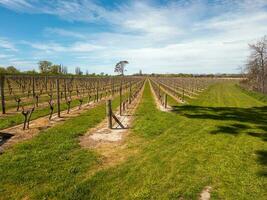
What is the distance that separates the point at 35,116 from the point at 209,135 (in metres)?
10.4

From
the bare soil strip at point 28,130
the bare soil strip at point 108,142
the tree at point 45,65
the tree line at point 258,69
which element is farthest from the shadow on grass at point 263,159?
the tree at point 45,65

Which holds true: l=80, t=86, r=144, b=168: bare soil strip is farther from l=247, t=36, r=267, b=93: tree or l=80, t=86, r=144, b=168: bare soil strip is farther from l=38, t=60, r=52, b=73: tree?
l=38, t=60, r=52, b=73: tree

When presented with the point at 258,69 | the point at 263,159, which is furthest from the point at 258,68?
the point at 263,159

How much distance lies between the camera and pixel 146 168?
703 cm

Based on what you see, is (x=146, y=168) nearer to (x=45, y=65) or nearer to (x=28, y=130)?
(x=28, y=130)

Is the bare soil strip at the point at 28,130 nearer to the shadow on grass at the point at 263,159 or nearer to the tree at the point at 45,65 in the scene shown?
the shadow on grass at the point at 263,159

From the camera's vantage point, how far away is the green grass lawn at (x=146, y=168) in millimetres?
5613

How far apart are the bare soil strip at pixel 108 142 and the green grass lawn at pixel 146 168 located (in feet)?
0.93

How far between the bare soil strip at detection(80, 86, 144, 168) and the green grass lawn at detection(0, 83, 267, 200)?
0.28 metres

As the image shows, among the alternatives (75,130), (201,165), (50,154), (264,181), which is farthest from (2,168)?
(264,181)

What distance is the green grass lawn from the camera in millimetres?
5613

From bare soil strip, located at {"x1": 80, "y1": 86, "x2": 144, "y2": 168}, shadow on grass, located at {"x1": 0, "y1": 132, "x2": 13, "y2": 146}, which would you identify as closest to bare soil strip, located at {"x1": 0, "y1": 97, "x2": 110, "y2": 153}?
shadow on grass, located at {"x1": 0, "y1": 132, "x2": 13, "y2": 146}

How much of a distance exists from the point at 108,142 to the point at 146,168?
3.03 m

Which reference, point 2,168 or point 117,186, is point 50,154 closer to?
point 2,168
